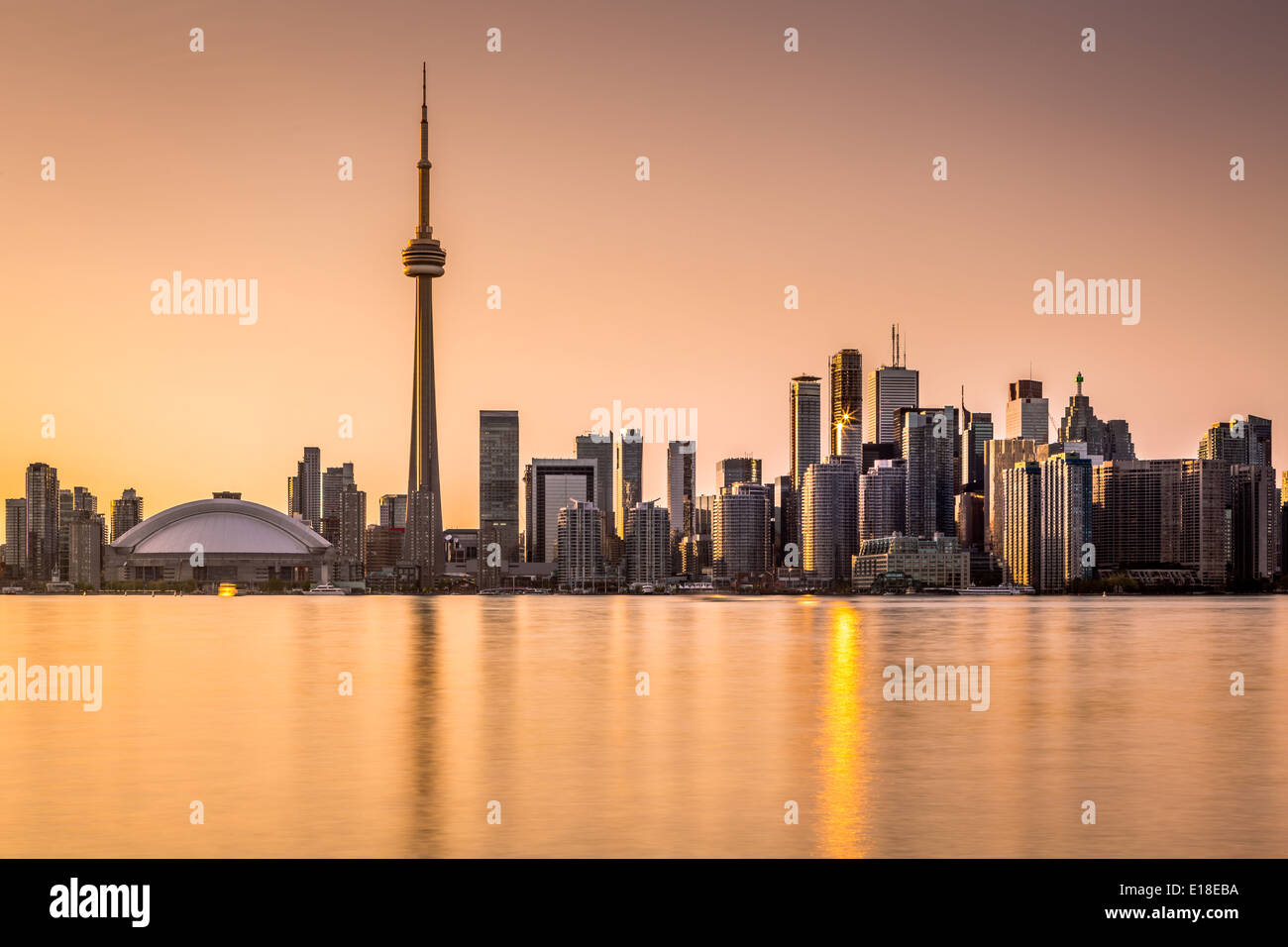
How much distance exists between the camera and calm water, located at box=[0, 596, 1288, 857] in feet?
91.4

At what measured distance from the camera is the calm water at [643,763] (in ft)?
91.4

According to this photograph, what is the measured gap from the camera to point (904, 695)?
198ft

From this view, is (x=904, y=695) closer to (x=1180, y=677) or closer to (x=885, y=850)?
(x=1180, y=677)

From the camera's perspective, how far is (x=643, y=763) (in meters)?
38.7
